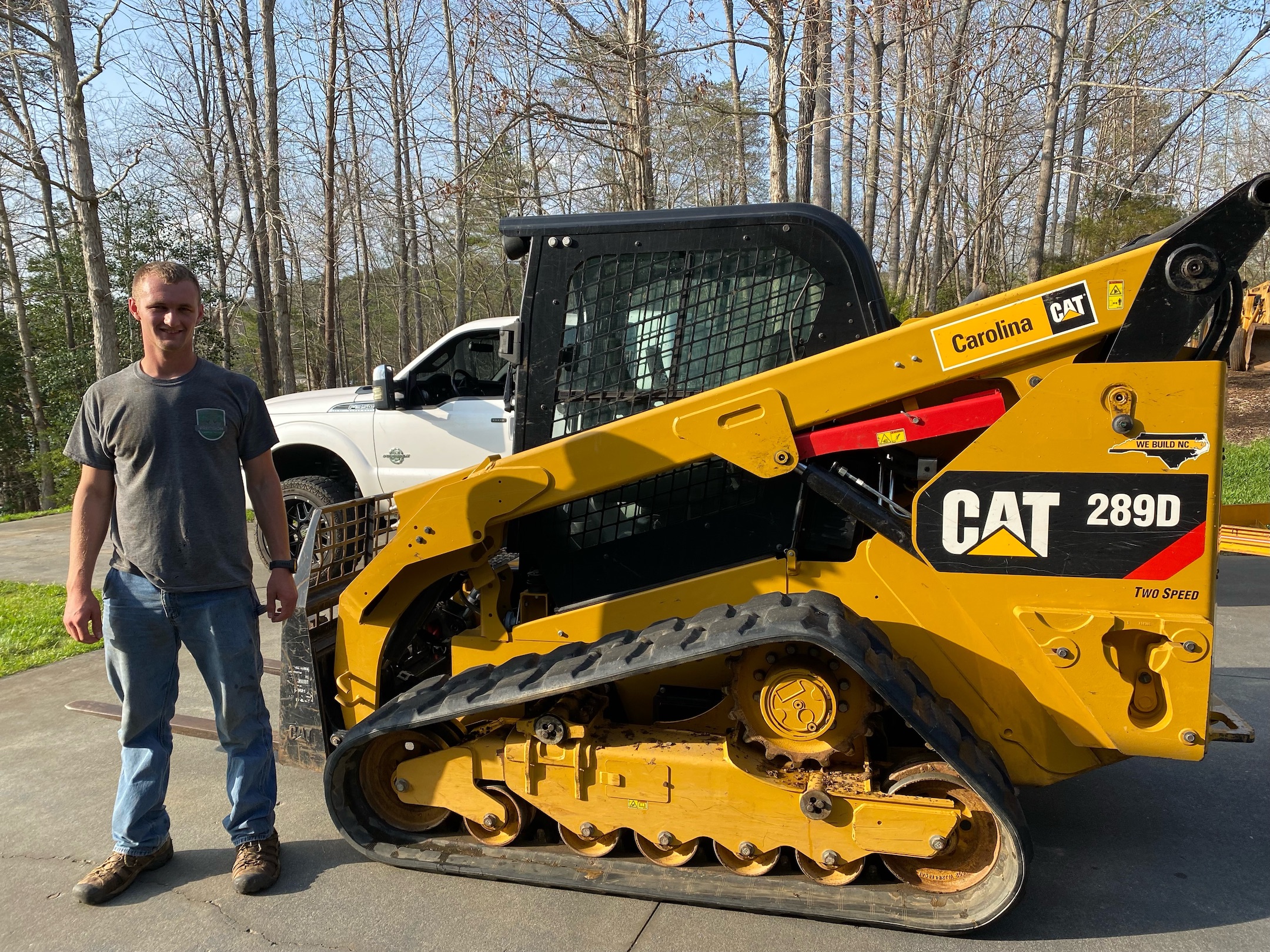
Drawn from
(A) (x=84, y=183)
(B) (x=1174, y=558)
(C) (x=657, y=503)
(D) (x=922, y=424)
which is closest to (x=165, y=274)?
(C) (x=657, y=503)

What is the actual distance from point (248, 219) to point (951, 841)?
21.3 metres

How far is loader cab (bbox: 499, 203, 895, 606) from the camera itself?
2.81m

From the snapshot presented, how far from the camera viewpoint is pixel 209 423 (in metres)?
2.75

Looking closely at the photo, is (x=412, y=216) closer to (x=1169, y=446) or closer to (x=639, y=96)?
(x=639, y=96)

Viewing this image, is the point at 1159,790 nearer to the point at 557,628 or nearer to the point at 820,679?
the point at 820,679

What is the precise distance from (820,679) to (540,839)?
1126mm

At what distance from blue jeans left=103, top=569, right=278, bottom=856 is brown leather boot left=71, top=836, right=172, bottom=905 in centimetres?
3

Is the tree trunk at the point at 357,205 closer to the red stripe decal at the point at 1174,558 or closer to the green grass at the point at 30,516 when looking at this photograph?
the green grass at the point at 30,516

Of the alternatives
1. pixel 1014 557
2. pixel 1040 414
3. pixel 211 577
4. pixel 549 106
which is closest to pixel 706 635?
pixel 1014 557

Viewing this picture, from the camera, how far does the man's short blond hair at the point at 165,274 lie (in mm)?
2668

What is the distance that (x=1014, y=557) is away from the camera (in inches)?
96.1

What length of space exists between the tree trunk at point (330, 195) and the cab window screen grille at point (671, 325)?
52.2 ft

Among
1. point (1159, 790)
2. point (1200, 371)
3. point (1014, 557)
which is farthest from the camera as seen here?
point (1159, 790)

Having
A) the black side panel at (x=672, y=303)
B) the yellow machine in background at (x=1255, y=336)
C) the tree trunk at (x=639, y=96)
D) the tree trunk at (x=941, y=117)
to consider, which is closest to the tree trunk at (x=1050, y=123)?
the tree trunk at (x=941, y=117)
